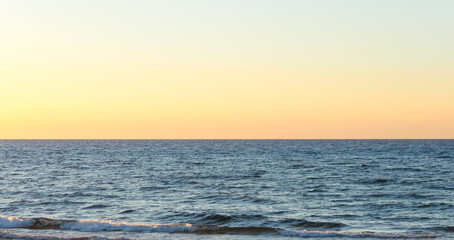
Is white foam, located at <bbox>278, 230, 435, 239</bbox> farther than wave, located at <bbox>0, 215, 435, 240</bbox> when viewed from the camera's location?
No

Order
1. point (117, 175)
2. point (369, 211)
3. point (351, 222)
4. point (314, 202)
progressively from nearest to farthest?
point (351, 222) < point (369, 211) < point (314, 202) < point (117, 175)

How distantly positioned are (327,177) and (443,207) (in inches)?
809

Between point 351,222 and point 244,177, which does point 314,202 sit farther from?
point 244,177

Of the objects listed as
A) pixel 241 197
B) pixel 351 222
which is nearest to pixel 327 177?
pixel 241 197

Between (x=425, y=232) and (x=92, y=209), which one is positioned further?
(x=92, y=209)

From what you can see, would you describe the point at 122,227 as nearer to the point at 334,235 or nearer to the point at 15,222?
the point at 15,222

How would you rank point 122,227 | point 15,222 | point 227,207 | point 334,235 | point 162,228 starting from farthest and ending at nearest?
1. point 227,207
2. point 15,222
3. point 122,227
4. point 162,228
5. point 334,235

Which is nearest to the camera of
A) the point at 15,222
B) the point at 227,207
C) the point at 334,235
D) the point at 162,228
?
the point at 334,235

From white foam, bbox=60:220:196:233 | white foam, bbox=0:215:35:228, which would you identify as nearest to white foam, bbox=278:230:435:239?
white foam, bbox=60:220:196:233

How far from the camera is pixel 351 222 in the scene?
29.4 meters

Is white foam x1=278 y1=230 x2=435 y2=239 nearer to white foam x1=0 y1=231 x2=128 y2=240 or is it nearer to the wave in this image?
the wave

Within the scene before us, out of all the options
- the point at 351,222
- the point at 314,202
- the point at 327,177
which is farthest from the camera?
the point at 327,177

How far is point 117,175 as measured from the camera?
190 ft

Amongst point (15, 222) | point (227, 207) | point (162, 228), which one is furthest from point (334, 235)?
point (15, 222)
